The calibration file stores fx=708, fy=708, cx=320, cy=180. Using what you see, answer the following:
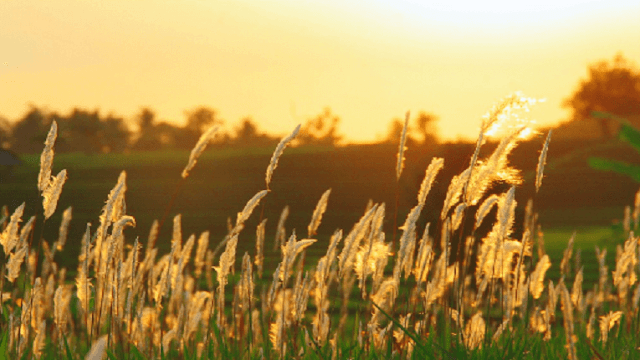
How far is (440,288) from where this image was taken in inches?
102

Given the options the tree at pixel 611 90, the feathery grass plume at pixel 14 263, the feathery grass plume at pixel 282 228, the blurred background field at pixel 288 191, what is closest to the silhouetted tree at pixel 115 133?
the blurred background field at pixel 288 191

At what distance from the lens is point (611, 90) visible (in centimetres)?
5469

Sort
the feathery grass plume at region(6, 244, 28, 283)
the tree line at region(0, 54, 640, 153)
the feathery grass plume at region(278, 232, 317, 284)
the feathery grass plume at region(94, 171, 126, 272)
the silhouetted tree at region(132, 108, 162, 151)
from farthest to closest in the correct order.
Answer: the silhouetted tree at region(132, 108, 162, 151) < the tree line at region(0, 54, 640, 153) < the feathery grass plume at region(6, 244, 28, 283) < the feathery grass plume at region(94, 171, 126, 272) < the feathery grass plume at region(278, 232, 317, 284)

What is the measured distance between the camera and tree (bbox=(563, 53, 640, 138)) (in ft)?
179

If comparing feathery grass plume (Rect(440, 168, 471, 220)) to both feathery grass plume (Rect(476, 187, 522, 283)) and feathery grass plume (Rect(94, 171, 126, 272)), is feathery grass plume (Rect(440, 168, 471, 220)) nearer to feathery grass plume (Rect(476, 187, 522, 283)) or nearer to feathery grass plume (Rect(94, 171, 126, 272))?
feathery grass plume (Rect(476, 187, 522, 283))

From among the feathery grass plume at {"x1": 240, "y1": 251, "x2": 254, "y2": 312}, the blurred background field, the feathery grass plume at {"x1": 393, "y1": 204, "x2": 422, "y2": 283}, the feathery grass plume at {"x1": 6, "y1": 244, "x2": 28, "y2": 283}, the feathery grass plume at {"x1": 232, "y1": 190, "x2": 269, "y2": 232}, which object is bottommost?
the blurred background field

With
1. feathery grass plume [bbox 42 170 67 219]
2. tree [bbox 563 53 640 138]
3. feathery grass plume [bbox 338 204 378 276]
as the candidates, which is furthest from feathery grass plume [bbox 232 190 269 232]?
tree [bbox 563 53 640 138]

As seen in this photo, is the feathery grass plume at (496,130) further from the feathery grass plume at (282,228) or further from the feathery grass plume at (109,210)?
the feathery grass plume at (109,210)

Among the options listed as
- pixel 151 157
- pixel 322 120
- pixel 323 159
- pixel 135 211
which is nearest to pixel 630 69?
pixel 322 120

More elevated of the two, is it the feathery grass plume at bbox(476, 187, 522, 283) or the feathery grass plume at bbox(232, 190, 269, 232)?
the feathery grass plume at bbox(232, 190, 269, 232)

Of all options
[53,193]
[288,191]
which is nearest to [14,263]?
[53,193]

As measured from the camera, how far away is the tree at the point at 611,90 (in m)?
54.5

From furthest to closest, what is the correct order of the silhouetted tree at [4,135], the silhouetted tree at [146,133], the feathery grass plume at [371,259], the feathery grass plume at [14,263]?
the silhouetted tree at [146,133] < the silhouetted tree at [4,135] < the feathery grass plume at [14,263] < the feathery grass plume at [371,259]

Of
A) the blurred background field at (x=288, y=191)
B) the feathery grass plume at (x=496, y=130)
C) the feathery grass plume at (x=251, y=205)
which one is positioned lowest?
the blurred background field at (x=288, y=191)
